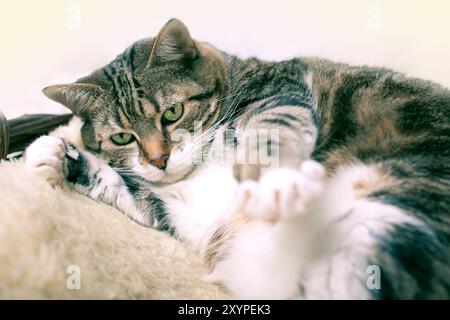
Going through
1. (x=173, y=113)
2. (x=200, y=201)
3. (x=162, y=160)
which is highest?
(x=173, y=113)

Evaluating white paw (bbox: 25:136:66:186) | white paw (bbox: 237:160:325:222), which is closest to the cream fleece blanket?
white paw (bbox: 25:136:66:186)

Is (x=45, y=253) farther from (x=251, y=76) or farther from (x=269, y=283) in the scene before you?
(x=251, y=76)

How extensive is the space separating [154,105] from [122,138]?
142mm

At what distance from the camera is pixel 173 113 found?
4.19 ft

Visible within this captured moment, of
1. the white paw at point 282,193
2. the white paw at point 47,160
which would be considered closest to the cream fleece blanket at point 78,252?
the white paw at point 47,160

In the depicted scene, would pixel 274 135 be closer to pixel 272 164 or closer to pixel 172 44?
pixel 272 164

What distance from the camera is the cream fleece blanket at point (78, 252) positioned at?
2.43ft

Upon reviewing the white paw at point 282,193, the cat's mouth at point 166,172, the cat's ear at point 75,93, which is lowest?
the cat's mouth at point 166,172

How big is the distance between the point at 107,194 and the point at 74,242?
388 mm

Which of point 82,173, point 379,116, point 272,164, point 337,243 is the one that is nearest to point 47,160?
point 82,173

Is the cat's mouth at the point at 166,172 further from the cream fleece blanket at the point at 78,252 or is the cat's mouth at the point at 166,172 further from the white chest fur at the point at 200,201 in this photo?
the cream fleece blanket at the point at 78,252

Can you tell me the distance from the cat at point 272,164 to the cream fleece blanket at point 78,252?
3.0 inches

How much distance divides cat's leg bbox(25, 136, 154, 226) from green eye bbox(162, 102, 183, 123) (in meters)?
0.22
